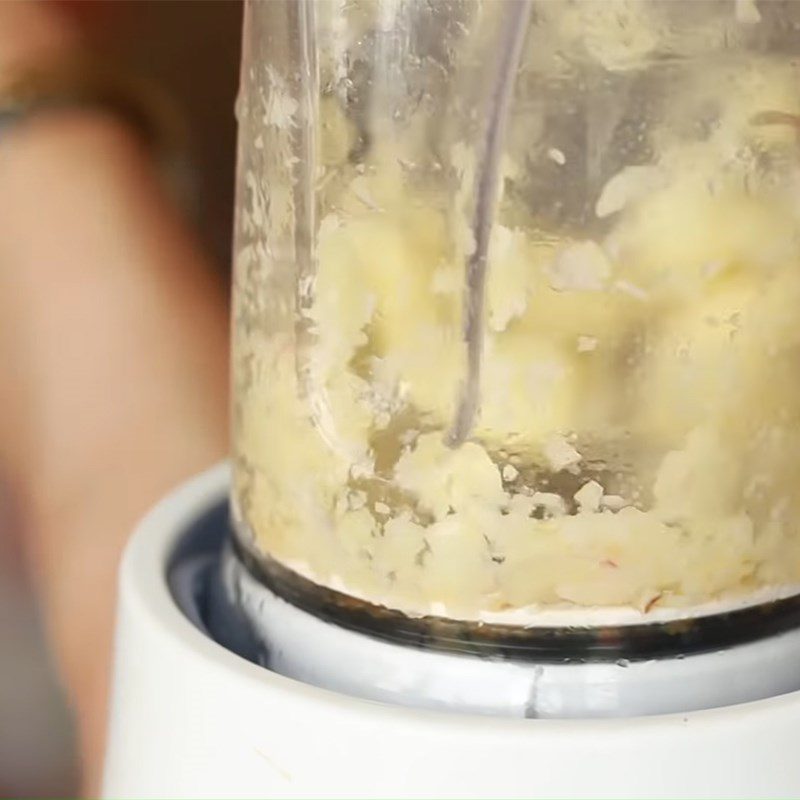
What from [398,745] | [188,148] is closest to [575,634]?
[398,745]

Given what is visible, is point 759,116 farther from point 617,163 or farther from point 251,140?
point 251,140

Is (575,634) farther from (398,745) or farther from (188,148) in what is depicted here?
(188,148)

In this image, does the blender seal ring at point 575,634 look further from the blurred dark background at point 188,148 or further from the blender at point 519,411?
the blurred dark background at point 188,148

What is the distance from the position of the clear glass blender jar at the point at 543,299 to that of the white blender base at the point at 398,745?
0.03 metres

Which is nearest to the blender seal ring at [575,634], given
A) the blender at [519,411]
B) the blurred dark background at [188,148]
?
the blender at [519,411]

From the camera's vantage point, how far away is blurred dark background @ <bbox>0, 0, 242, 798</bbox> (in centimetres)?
47

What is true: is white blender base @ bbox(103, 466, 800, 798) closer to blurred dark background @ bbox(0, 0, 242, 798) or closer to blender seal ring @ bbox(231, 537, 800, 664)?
blender seal ring @ bbox(231, 537, 800, 664)

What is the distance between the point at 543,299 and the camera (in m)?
0.29

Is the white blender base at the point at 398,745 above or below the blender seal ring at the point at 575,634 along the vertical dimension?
below

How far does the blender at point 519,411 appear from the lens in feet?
0.92

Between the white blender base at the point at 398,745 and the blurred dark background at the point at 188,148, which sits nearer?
the white blender base at the point at 398,745

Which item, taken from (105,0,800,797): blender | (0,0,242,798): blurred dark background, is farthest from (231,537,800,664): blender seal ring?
(0,0,242,798): blurred dark background

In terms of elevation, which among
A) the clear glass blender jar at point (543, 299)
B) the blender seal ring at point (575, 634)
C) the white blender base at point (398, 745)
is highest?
the clear glass blender jar at point (543, 299)

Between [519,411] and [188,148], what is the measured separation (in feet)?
0.84
